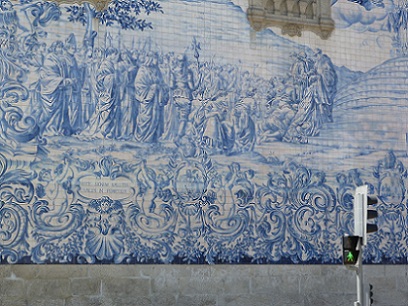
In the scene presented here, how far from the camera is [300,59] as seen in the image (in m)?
10.6

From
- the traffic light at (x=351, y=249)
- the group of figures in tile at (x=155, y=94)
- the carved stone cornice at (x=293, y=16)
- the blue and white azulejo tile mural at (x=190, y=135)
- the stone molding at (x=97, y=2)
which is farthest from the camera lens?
the carved stone cornice at (x=293, y=16)

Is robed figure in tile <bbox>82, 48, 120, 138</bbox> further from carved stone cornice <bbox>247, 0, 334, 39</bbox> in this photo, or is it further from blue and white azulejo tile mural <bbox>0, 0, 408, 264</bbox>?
carved stone cornice <bbox>247, 0, 334, 39</bbox>

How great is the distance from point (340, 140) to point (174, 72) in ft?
8.22

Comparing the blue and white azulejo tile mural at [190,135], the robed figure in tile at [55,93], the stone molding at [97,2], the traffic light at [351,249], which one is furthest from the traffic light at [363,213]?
the stone molding at [97,2]

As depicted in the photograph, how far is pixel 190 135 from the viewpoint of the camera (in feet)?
32.4

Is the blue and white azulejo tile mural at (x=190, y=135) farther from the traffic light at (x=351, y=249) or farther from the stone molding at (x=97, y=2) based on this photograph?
the traffic light at (x=351, y=249)

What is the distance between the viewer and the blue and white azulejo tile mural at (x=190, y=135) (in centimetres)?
929

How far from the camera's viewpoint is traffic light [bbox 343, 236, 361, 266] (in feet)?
25.5

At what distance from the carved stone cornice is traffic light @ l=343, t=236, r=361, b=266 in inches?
148

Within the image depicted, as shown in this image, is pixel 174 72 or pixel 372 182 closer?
pixel 174 72

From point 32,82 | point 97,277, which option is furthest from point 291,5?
point 97,277

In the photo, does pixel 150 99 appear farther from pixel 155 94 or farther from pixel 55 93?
pixel 55 93

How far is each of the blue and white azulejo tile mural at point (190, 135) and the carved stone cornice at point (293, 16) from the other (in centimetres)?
14

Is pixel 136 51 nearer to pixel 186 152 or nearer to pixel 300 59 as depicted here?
pixel 186 152
